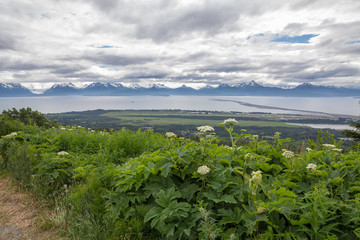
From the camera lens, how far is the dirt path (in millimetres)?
3541

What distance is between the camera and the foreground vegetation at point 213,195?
2232mm

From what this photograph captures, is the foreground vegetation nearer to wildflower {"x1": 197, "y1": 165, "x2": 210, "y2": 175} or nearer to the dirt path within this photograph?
wildflower {"x1": 197, "y1": 165, "x2": 210, "y2": 175}

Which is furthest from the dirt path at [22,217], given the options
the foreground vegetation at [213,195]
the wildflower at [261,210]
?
the wildflower at [261,210]

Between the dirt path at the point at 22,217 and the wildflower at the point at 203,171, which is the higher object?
the wildflower at the point at 203,171

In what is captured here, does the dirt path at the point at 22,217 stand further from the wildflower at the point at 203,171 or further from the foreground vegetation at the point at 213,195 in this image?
the wildflower at the point at 203,171

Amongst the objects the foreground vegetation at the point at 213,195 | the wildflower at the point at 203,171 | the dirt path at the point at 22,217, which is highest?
the wildflower at the point at 203,171

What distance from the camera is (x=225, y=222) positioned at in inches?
96.1

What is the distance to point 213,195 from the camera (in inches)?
106

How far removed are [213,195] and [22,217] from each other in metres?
3.91

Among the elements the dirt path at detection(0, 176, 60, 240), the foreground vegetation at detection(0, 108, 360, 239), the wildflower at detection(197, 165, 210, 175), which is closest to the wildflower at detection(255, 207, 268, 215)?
the foreground vegetation at detection(0, 108, 360, 239)

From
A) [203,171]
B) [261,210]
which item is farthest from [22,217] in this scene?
[261,210]

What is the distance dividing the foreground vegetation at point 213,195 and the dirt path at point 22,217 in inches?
9.4

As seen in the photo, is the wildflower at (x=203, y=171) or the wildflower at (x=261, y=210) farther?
the wildflower at (x=203, y=171)

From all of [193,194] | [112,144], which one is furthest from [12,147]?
[193,194]
